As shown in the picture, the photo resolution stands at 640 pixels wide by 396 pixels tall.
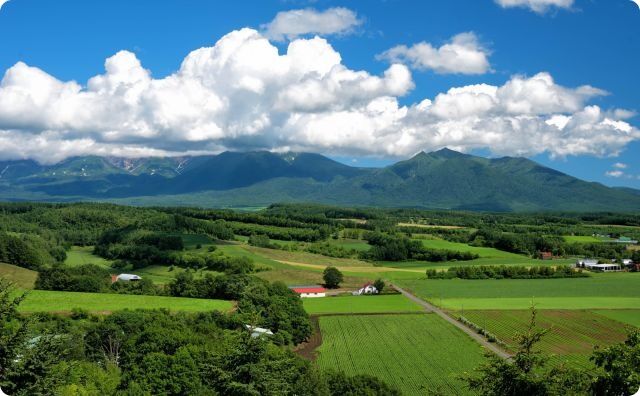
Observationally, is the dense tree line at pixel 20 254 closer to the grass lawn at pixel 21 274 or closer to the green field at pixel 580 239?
the grass lawn at pixel 21 274

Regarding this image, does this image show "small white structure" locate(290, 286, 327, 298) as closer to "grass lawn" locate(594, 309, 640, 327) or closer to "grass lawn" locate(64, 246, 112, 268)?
"grass lawn" locate(594, 309, 640, 327)

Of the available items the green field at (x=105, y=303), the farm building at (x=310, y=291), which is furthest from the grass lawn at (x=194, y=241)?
the green field at (x=105, y=303)

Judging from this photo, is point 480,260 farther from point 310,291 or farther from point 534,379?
point 534,379

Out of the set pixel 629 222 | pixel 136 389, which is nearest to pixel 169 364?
pixel 136 389

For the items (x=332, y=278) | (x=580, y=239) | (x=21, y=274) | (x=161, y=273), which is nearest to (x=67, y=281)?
(x=21, y=274)

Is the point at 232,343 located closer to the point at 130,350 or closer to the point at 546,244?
the point at 130,350

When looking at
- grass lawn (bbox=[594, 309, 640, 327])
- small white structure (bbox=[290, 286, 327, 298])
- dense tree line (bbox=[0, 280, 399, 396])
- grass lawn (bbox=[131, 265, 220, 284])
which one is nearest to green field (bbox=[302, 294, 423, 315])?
small white structure (bbox=[290, 286, 327, 298])
